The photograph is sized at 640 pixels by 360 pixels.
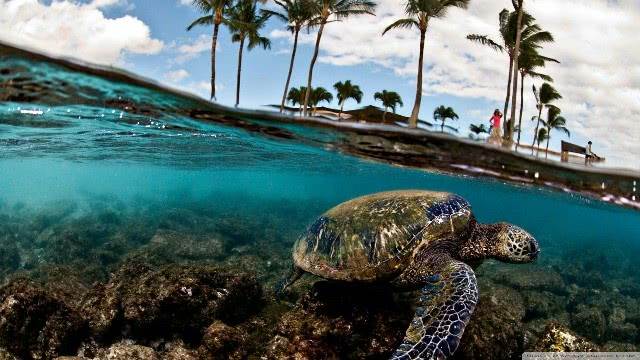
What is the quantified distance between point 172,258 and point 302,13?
21.2m

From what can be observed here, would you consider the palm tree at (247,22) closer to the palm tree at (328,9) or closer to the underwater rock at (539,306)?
the palm tree at (328,9)

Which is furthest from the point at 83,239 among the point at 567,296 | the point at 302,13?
the point at 302,13

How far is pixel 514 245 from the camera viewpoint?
609 cm

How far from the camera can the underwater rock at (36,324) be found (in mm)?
6352

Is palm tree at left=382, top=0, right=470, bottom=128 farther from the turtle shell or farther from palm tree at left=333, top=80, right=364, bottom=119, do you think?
palm tree at left=333, top=80, right=364, bottom=119

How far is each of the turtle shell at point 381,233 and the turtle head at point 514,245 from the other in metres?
0.55

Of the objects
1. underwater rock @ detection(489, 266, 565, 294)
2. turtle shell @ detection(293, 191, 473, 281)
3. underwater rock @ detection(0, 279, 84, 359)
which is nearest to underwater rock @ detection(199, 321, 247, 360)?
turtle shell @ detection(293, 191, 473, 281)

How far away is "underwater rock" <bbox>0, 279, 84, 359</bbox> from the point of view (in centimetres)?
635

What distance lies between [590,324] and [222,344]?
410 inches

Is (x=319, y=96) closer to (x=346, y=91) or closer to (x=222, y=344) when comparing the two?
(x=346, y=91)

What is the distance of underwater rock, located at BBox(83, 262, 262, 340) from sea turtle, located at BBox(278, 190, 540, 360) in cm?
152

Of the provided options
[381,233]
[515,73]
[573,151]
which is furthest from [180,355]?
[515,73]

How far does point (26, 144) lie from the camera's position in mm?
23906

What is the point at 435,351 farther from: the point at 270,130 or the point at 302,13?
the point at 302,13
